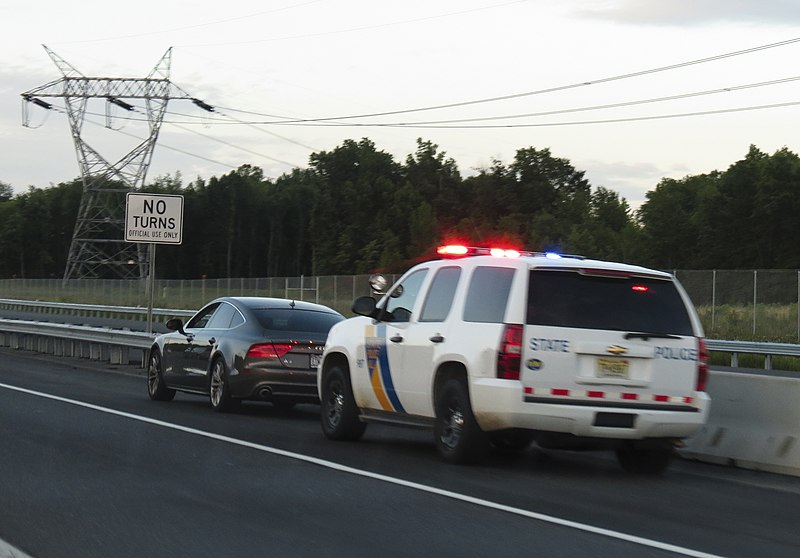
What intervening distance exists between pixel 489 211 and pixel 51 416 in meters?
114

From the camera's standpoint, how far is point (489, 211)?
128250mm

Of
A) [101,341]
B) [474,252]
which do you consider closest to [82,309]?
[101,341]

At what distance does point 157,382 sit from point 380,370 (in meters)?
6.34

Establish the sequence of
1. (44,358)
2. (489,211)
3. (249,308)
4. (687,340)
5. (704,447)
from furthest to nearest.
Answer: (489,211) < (44,358) < (249,308) < (704,447) < (687,340)

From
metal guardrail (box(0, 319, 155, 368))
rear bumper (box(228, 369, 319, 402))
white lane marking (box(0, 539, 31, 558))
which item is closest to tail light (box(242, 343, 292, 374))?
rear bumper (box(228, 369, 319, 402))

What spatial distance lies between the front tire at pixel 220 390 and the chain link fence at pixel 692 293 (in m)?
23.3

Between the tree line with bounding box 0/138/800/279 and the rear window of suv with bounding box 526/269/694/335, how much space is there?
69.9 m

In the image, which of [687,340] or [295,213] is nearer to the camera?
[687,340]

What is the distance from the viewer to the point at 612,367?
36.3ft

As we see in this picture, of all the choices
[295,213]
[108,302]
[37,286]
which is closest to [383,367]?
[108,302]

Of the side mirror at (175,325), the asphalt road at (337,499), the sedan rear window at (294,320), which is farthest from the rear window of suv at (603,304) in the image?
the side mirror at (175,325)

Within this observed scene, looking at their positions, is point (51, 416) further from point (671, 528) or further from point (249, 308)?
point (671, 528)

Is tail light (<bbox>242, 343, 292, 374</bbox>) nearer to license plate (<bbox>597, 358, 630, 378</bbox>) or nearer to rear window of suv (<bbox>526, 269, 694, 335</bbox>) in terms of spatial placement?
rear window of suv (<bbox>526, 269, 694, 335</bbox>)

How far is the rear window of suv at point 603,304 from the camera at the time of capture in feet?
36.6
